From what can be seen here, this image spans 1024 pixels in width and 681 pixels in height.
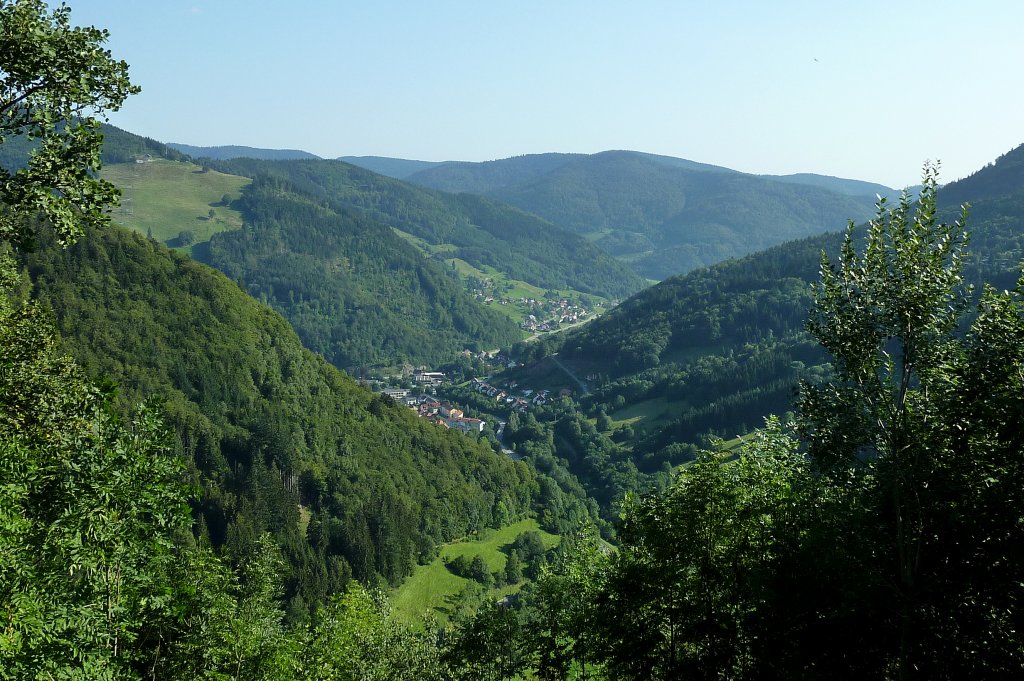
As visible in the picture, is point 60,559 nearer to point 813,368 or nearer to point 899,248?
point 899,248

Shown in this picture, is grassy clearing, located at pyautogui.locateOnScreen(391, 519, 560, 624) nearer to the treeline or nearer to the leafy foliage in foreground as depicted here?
the treeline

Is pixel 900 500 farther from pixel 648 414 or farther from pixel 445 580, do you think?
pixel 648 414

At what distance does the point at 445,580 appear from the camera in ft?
→ 303

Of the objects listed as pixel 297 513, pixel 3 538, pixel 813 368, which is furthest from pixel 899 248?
pixel 813 368

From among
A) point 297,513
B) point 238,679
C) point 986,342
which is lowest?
point 297,513

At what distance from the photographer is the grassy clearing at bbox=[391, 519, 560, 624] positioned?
3302 inches

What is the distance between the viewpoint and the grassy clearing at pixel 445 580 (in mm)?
83875

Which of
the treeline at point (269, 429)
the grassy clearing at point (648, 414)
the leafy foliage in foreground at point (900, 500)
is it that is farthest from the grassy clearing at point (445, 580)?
the grassy clearing at point (648, 414)

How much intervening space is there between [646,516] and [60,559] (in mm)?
14171

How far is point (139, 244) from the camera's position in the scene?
130m

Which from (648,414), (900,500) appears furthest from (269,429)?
(648,414)


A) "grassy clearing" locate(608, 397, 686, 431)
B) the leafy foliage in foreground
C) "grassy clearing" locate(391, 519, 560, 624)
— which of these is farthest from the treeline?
the leafy foliage in foreground

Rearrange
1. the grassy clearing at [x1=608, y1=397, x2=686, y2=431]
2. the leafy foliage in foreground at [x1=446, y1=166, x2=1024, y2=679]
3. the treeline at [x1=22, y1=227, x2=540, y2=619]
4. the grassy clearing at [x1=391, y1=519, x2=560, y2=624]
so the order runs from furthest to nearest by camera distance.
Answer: the grassy clearing at [x1=608, y1=397, x2=686, y2=431], the treeline at [x1=22, y1=227, x2=540, y2=619], the grassy clearing at [x1=391, y1=519, x2=560, y2=624], the leafy foliage in foreground at [x1=446, y1=166, x2=1024, y2=679]

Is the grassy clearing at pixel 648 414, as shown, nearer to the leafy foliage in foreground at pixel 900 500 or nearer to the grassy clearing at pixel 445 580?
the grassy clearing at pixel 445 580
